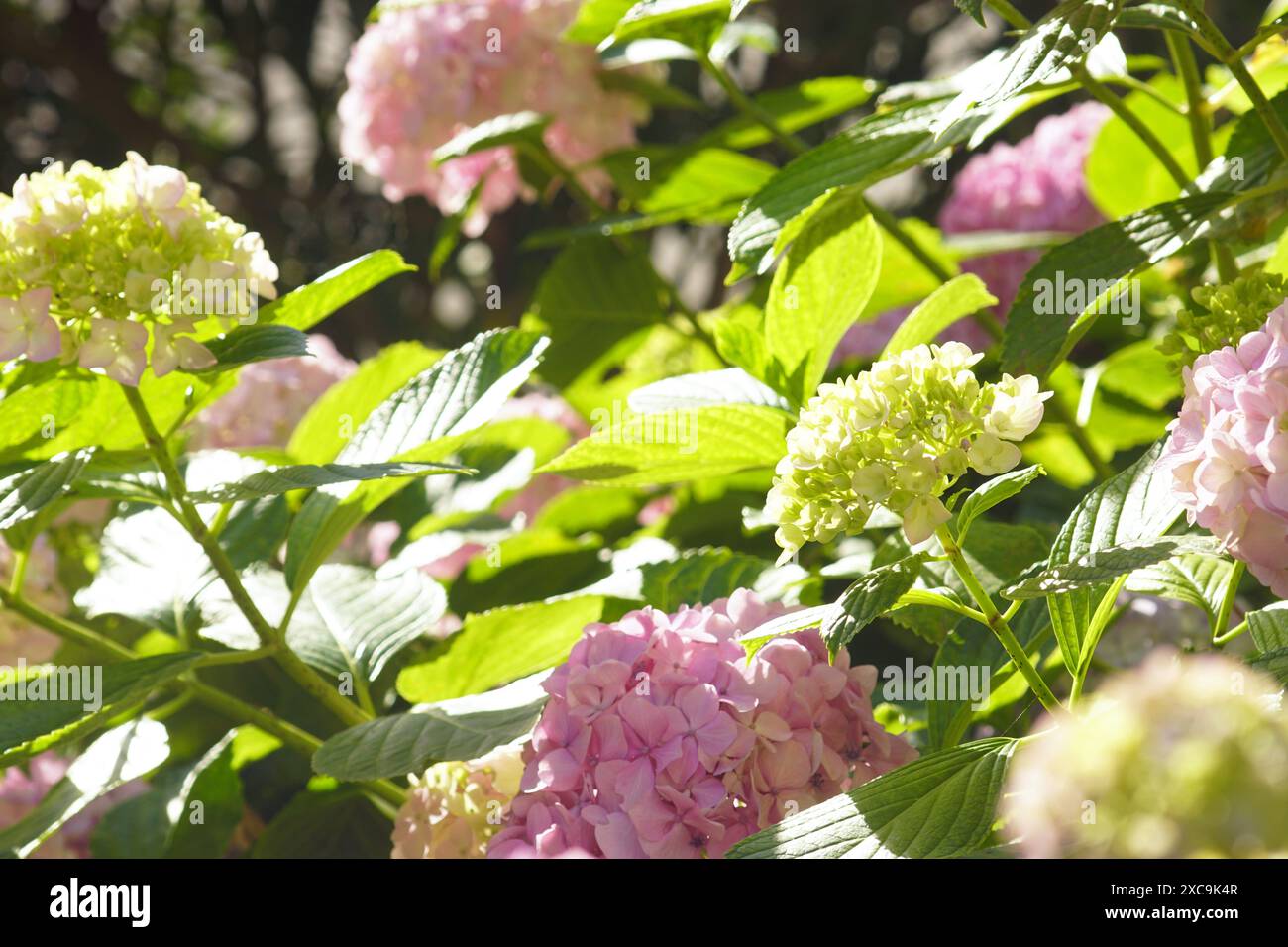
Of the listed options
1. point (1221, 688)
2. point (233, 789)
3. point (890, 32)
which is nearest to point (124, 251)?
point (233, 789)

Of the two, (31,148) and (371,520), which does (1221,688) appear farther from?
(31,148)

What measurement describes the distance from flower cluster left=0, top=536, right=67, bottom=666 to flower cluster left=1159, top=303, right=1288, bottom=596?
3.54ft

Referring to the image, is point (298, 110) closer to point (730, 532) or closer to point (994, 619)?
point (730, 532)

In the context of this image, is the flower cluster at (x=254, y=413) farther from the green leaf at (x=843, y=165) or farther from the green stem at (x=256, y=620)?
the green leaf at (x=843, y=165)

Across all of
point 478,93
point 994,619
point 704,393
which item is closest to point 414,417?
point 704,393

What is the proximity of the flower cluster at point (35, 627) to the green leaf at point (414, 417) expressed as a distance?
474 mm

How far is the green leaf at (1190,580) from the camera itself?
732 mm

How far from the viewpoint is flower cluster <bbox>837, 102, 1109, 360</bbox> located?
1.73 meters

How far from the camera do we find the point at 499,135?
144cm

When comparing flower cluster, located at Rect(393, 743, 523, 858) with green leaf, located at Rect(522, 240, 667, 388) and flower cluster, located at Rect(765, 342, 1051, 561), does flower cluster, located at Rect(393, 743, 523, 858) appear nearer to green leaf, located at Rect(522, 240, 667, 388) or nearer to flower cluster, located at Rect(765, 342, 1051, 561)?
flower cluster, located at Rect(765, 342, 1051, 561)

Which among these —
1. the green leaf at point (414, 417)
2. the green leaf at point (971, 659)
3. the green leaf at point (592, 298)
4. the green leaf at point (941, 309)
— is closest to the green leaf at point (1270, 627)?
the green leaf at point (971, 659)

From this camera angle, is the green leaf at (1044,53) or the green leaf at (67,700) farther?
the green leaf at (67,700)

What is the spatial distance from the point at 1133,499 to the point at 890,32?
244cm

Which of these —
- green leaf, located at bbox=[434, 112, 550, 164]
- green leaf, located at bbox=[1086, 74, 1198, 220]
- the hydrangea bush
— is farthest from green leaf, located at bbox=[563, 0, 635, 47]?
green leaf, located at bbox=[1086, 74, 1198, 220]
